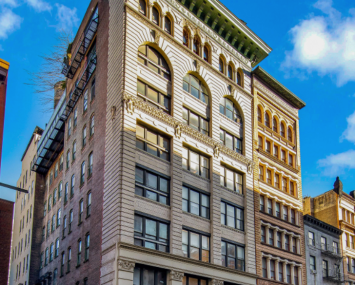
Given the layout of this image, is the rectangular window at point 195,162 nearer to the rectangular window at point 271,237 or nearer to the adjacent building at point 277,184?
the adjacent building at point 277,184

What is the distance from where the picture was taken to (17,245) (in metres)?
70.1

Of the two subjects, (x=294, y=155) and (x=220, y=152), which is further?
(x=294, y=155)

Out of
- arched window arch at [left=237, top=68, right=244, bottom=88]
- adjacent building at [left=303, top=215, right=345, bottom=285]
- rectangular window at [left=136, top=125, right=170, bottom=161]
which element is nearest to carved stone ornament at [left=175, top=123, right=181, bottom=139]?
rectangular window at [left=136, top=125, right=170, bottom=161]

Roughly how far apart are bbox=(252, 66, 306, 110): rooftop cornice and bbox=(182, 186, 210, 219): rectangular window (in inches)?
709

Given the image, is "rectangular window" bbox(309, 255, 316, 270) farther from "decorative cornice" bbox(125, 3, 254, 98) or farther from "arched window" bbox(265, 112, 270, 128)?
"decorative cornice" bbox(125, 3, 254, 98)

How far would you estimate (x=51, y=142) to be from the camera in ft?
192

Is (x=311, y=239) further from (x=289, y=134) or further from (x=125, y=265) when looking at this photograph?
(x=125, y=265)

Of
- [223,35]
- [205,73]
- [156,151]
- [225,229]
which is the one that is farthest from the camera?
[223,35]

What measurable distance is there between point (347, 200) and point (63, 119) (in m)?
41.4

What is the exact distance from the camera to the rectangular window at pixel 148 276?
114 ft

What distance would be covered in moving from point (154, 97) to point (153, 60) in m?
3.58

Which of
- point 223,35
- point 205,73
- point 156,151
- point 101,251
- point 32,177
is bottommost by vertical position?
point 101,251

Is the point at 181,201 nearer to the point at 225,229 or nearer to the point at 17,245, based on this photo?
the point at 225,229

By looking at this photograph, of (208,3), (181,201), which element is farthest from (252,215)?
(208,3)
